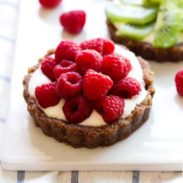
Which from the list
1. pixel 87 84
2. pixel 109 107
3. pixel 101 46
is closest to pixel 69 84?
pixel 87 84

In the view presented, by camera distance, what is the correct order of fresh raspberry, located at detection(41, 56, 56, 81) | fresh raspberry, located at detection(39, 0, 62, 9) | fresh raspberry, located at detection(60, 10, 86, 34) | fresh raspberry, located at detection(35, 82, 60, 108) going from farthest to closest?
fresh raspberry, located at detection(39, 0, 62, 9) → fresh raspberry, located at detection(60, 10, 86, 34) → fresh raspberry, located at detection(41, 56, 56, 81) → fresh raspberry, located at detection(35, 82, 60, 108)

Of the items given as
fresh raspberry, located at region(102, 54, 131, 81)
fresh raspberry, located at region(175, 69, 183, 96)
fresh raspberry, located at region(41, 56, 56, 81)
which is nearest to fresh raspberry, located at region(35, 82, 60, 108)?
fresh raspberry, located at region(41, 56, 56, 81)

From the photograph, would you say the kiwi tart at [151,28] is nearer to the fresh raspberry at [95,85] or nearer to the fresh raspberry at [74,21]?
the fresh raspberry at [74,21]

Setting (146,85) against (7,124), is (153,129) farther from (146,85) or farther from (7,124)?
(7,124)

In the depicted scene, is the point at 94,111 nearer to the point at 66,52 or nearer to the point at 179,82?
the point at 66,52

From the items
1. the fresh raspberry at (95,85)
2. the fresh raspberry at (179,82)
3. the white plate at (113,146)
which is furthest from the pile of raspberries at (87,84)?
the fresh raspberry at (179,82)

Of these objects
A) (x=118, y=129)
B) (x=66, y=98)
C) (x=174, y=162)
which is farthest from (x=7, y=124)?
(x=174, y=162)

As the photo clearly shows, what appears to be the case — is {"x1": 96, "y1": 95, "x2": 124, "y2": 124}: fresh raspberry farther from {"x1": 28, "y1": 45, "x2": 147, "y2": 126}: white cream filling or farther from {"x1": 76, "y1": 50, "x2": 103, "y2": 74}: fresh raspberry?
{"x1": 76, "y1": 50, "x2": 103, "y2": 74}: fresh raspberry
